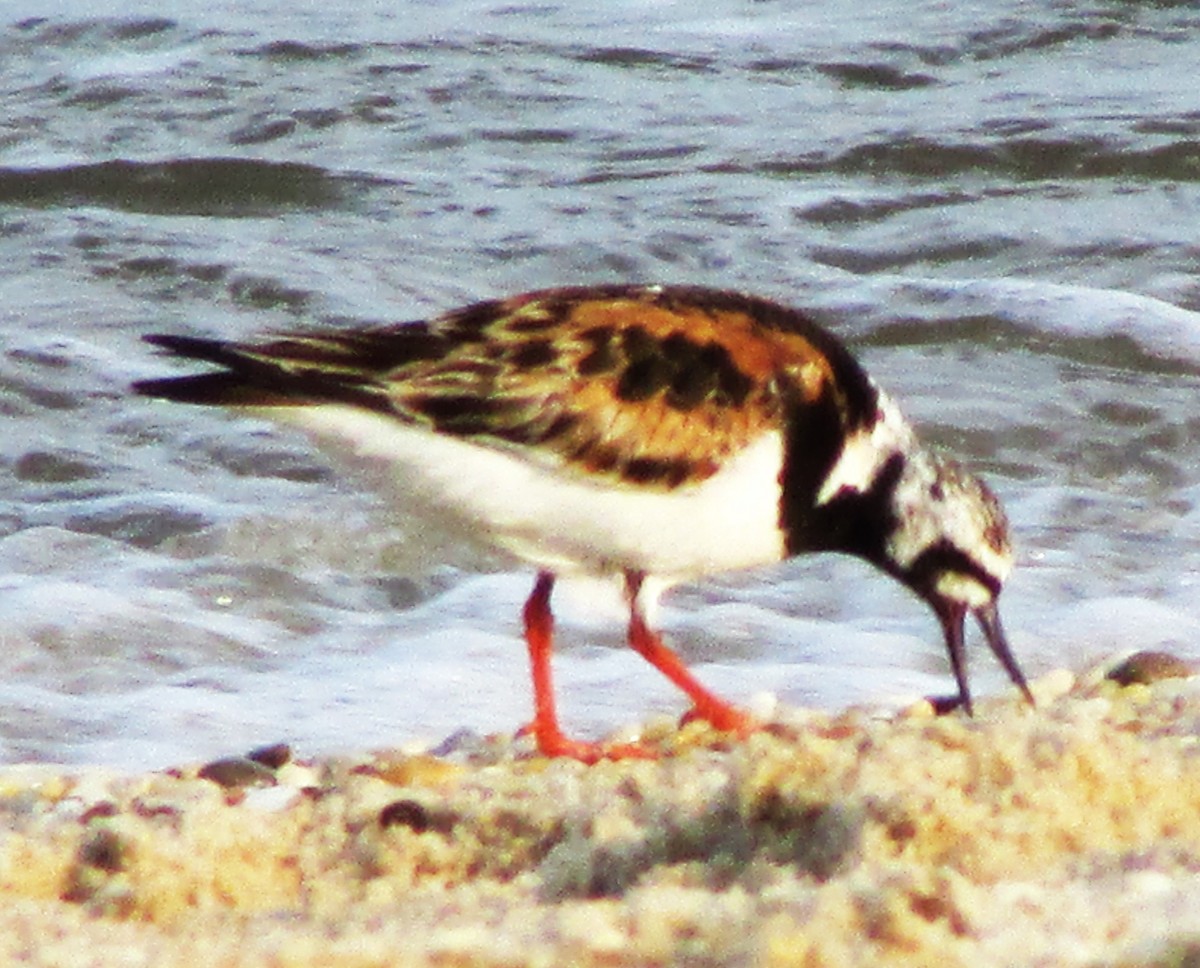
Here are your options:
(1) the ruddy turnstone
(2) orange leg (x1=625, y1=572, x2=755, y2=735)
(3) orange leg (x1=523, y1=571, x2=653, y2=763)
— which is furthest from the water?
(1) the ruddy turnstone

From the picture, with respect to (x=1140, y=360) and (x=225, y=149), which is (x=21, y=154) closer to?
(x=225, y=149)

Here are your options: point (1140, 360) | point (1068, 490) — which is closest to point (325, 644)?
point (1068, 490)

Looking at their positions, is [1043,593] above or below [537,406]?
below

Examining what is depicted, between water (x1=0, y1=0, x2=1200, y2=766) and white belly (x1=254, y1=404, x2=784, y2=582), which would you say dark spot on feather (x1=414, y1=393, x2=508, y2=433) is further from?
water (x1=0, y1=0, x2=1200, y2=766)

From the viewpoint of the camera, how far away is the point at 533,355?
460cm

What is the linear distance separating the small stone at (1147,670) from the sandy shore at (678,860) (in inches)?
32.9

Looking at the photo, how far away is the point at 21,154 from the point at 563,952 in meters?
7.97

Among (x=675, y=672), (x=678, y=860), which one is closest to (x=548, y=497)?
(x=675, y=672)

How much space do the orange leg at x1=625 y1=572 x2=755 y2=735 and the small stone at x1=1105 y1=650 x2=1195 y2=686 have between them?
80 cm

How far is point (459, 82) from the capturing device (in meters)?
10.7

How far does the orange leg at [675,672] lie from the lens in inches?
188

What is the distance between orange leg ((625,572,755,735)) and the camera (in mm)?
4777

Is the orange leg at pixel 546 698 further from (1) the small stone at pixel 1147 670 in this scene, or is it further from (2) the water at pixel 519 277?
(1) the small stone at pixel 1147 670

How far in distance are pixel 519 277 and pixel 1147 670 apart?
4.09 metres
